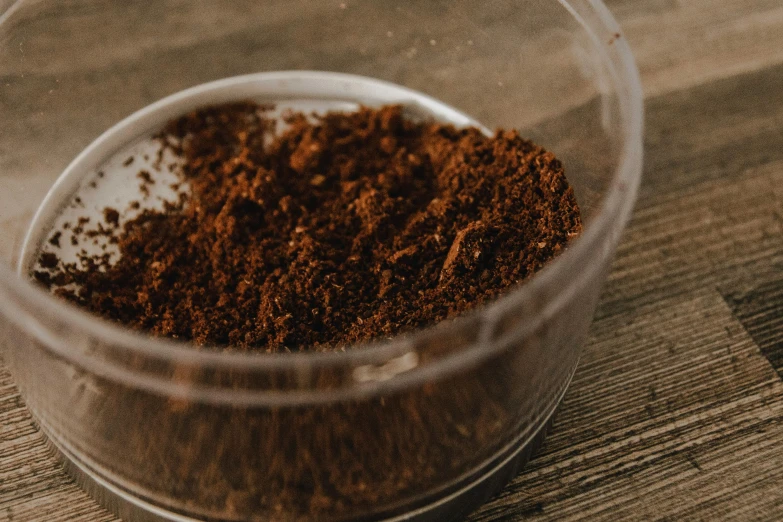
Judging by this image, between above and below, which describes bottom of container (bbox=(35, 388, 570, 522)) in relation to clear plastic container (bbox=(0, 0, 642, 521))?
below

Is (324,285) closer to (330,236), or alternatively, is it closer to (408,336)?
(330,236)

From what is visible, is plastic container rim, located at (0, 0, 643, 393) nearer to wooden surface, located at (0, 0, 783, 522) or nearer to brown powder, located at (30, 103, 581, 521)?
brown powder, located at (30, 103, 581, 521)

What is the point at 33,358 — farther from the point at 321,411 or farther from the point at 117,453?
the point at 321,411

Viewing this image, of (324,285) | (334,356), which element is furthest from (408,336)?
(324,285)

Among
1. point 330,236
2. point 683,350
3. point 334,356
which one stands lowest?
point 683,350

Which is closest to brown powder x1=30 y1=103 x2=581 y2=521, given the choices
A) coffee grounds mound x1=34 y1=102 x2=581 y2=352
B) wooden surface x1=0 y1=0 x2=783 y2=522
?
coffee grounds mound x1=34 y1=102 x2=581 y2=352

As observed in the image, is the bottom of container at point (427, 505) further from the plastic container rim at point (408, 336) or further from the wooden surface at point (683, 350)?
the plastic container rim at point (408, 336)

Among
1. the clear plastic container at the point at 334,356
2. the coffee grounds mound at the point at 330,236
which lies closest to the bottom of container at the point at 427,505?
the clear plastic container at the point at 334,356
